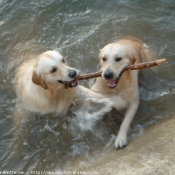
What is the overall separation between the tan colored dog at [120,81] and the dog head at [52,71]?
506 mm

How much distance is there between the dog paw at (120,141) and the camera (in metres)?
4.30

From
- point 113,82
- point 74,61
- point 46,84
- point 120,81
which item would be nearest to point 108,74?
point 113,82

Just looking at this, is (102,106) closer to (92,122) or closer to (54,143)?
(92,122)

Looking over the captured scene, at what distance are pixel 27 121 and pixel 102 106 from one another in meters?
1.27

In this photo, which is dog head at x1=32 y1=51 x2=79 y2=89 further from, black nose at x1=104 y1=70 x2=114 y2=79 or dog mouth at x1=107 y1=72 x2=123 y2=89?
dog mouth at x1=107 y1=72 x2=123 y2=89

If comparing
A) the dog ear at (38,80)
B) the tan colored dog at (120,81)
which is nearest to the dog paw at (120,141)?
the tan colored dog at (120,81)

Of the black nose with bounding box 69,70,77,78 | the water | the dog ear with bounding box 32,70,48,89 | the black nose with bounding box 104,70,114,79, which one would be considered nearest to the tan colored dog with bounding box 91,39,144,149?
the black nose with bounding box 104,70,114,79

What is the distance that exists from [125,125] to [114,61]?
0.95 metres

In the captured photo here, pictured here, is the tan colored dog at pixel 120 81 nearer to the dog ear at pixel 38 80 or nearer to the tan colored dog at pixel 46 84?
the tan colored dog at pixel 46 84

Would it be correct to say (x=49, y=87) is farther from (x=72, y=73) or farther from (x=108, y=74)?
(x=108, y=74)

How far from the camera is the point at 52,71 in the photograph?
429 cm

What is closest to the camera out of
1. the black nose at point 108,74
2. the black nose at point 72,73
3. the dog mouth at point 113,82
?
the black nose at point 72,73

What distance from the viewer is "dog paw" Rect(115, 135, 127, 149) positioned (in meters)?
4.30

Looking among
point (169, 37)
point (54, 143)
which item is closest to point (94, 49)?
point (169, 37)
